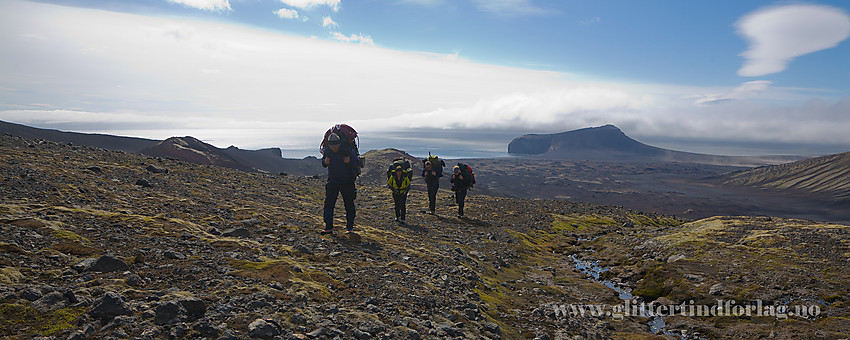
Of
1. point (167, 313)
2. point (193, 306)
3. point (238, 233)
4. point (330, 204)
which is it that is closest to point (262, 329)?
point (193, 306)

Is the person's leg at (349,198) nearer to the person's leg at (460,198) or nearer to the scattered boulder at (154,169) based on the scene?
the person's leg at (460,198)

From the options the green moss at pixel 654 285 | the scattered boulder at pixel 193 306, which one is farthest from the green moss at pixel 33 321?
the green moss at pixel 654 285

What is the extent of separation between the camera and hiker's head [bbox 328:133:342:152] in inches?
557

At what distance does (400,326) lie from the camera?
745cm

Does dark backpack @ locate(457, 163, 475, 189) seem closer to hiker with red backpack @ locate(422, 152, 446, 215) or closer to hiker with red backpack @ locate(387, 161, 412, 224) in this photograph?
hiker with red backpack @ locate(422, 152, 446, 215)

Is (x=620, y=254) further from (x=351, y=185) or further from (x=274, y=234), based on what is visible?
(x=274, y=234)

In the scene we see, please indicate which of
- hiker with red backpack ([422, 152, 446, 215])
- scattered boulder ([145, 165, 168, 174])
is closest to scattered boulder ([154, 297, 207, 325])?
hiker with red backpack ([422, 152, 446, 215])

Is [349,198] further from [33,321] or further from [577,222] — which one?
[577,222]

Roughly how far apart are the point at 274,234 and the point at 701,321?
44.9 feet

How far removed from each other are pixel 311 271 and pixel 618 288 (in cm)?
1221

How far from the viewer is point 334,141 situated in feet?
46.5

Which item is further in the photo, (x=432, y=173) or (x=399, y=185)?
(x=432, y=173)

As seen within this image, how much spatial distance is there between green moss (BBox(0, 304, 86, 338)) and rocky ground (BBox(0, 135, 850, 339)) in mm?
25

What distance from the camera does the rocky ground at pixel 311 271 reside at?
6.36m
